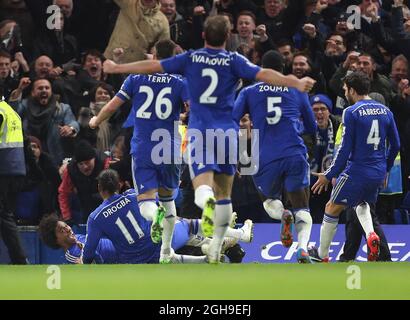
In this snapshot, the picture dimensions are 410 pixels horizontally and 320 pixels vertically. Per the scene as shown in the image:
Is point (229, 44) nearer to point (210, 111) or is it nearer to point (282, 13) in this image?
point (282, 13)

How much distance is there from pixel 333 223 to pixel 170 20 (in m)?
5.26

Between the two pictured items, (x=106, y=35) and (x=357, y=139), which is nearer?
(x=357, y=139)

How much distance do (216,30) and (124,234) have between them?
8.90 ft

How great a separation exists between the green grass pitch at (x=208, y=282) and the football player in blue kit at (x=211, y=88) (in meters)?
0.80

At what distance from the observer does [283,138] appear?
14.8 m

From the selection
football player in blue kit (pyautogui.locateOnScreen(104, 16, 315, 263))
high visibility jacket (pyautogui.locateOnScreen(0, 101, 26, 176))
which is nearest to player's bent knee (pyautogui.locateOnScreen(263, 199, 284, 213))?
football player in blue kit (pyautogui.locateOnScreen(104, 16, 315, 263))

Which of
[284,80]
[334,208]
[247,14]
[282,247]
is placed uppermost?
[247,14]

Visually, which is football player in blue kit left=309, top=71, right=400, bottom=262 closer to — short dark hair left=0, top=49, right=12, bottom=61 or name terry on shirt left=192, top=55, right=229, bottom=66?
name terry on shirt left=192, top=55, right=229, bottom=66

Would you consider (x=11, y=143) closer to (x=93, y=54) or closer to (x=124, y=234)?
(x=124, y=234)

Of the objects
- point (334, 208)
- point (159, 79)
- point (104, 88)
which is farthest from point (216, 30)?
point (104, 88)

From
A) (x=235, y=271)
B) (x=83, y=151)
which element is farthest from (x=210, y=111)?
(x=83, y=151)

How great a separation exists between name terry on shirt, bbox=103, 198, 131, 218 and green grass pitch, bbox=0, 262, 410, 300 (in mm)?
796

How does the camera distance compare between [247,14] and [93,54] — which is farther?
[247,14]

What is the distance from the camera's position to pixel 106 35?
19.7 metres
